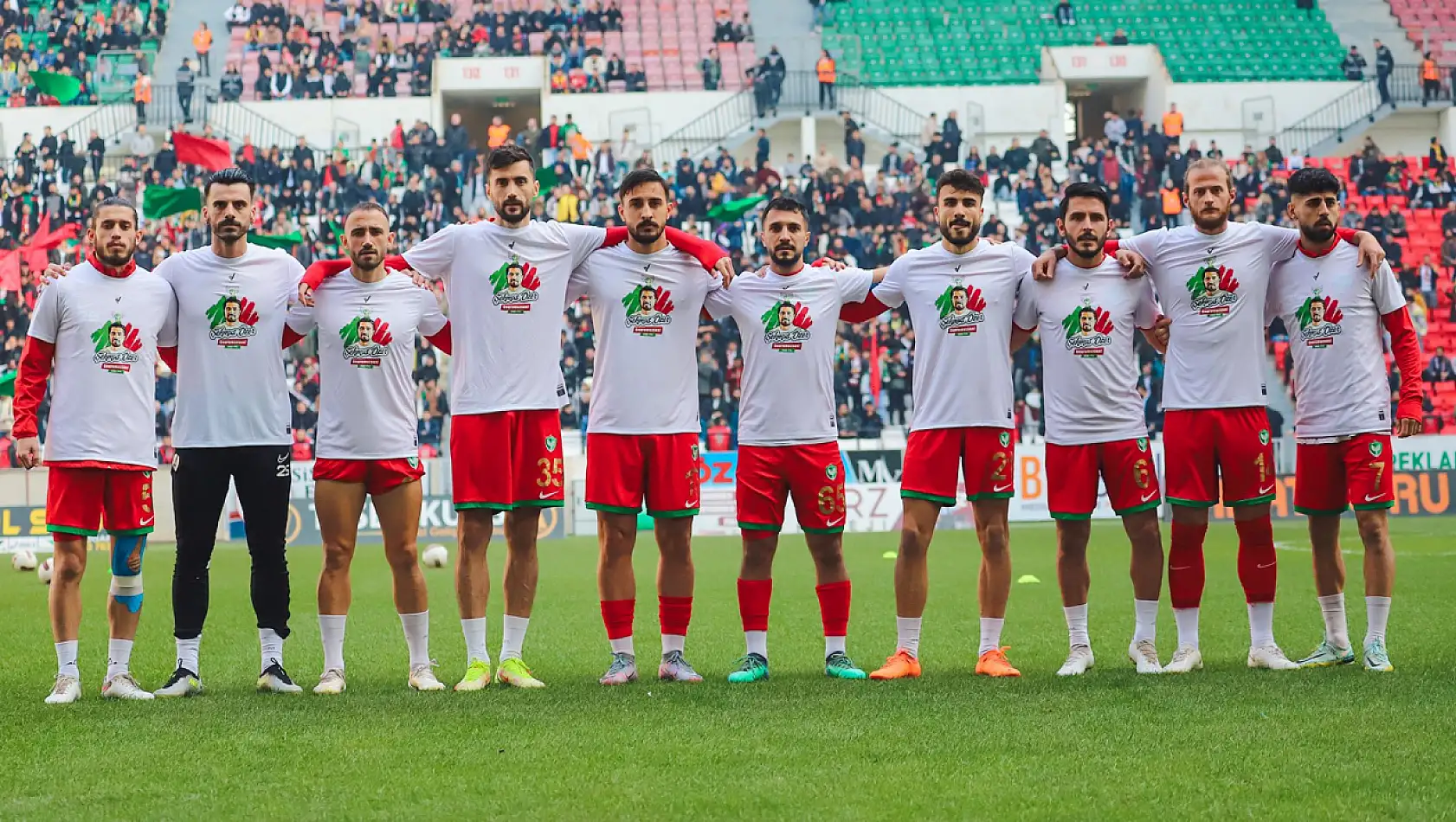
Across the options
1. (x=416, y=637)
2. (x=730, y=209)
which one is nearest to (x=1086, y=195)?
(x=416, y=637)

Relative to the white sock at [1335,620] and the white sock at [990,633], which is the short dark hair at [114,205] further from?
the white sock at [1335,620]

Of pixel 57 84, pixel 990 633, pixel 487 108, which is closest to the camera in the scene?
pixel 990 633

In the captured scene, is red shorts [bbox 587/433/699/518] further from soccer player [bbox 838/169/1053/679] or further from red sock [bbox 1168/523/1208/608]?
red sock [bbox 1168/523/1208/608]

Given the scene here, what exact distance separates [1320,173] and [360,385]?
16.2 ft

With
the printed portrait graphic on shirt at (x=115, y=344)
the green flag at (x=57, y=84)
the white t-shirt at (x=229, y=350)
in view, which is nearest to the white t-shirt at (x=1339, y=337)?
the white t-shirt at (x=229, y=350)

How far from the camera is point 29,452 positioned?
743 centimetres

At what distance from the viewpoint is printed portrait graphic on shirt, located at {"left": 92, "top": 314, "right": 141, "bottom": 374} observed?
7570mm

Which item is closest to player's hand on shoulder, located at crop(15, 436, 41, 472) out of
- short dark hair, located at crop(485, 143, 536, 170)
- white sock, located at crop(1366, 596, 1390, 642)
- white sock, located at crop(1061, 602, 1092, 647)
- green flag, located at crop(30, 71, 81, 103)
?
short dark hair, located at crop(485, 143, 536, 170)

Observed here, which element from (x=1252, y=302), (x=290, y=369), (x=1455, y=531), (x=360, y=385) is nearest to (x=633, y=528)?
(x=360, y=385)

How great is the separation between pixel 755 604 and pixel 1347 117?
34.4 m

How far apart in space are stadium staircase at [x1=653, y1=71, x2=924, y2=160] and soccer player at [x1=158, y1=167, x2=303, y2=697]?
29.4m

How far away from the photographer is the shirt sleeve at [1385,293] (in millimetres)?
7938

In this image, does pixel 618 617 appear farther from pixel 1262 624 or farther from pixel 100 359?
pixel 1262 624

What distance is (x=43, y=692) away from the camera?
7.80 m
